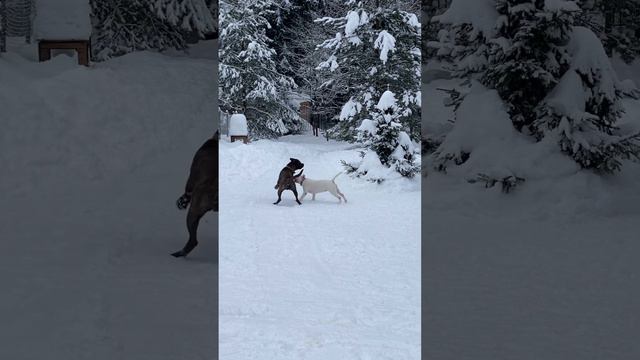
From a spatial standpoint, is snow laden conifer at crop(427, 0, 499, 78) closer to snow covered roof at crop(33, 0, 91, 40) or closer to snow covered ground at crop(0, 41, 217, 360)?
snow covered ground at crop(0, 41, 217, 360)

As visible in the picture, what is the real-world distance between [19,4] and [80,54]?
1.29 metres

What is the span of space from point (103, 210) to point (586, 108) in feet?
21.1

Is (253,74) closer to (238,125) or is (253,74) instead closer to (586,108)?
(238,125)

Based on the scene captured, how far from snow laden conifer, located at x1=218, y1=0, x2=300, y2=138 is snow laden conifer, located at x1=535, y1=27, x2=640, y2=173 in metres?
6.43

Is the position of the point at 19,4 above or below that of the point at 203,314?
above

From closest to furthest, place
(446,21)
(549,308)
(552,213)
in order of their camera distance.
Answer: (549,308), (552,213), (446,21)

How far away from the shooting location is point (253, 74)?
14.5 meters

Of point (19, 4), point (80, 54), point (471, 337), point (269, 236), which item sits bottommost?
point (269, 236)

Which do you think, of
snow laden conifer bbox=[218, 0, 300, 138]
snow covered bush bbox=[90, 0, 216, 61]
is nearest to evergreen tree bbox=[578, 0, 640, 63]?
snow laden conifer bbox=[218, 0, 300, 138]

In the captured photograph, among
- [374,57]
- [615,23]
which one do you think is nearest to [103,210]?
[374,57]

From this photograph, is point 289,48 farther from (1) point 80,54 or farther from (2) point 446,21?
(2) point 446,21

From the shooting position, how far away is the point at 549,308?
4.86m

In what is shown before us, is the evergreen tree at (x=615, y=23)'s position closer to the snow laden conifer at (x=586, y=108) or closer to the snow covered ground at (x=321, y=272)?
the snow laden conifer at (x=586, y=108)

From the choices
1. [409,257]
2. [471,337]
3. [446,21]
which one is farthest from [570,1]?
[471,337]
